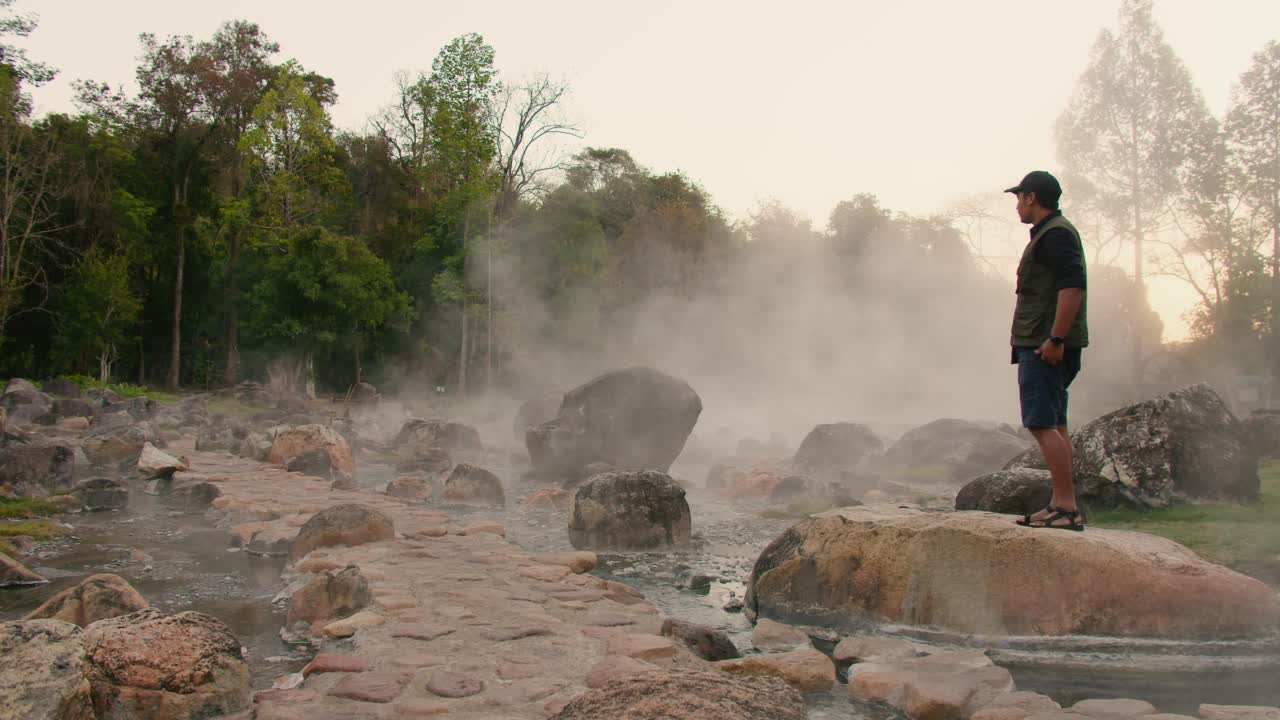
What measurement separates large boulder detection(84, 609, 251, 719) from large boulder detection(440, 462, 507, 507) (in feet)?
20.0

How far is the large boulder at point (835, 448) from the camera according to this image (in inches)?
574

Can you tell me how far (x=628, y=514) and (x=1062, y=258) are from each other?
388cm

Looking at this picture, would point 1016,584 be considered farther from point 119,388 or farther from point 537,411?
point 119,388

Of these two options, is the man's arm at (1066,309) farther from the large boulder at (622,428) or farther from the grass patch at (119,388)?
the grass patch at (119,388)

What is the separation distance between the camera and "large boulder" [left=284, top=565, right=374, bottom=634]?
429cm

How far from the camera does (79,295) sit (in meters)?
26.1

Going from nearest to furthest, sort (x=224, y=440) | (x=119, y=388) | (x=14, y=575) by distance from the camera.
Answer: (x=14, y=575)
(x=224, y=440)
(x=119, y=388)

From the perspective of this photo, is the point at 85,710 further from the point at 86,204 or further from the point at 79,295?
the point at 86,204

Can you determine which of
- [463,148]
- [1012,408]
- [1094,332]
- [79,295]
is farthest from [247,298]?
[1094,332]

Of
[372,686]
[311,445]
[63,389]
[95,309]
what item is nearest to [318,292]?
[95,309]

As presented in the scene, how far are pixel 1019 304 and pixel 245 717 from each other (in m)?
3.68

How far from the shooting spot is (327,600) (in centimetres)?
435

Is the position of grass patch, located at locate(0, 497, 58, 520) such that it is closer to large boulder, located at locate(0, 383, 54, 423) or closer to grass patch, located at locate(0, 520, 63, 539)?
grass patch, located at locate(0, 520, 63, 539)

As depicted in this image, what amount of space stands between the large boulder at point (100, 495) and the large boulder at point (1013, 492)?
24.4ft
